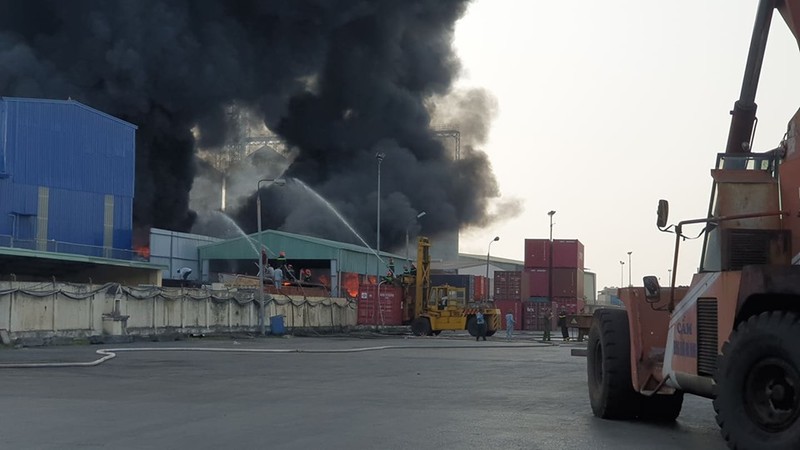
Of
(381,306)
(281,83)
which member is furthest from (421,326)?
(281,83)

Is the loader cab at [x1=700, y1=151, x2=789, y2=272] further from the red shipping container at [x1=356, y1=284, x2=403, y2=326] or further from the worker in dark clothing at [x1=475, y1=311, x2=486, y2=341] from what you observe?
the red shipping container at [x1=356, y1=284, x2=403, y2=326]

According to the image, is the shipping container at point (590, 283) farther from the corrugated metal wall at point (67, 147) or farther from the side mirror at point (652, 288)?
the side mirror at point (652, 288)

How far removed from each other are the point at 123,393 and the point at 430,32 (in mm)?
69025

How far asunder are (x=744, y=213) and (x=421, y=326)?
39828 mm

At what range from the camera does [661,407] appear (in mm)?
11266

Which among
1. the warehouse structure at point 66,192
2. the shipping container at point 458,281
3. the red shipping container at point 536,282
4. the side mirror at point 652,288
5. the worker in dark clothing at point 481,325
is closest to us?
the side mirror at point 652,288

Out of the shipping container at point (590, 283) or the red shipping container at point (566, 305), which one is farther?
the shipping container at point (590, 283)

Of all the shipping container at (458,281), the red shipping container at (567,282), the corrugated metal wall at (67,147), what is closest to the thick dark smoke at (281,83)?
the shipping container at (458,281)

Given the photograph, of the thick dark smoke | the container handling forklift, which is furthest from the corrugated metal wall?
the container handling forklift

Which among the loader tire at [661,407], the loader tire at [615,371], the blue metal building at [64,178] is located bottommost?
the loader tire at [661,407]

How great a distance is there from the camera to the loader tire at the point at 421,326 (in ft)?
158

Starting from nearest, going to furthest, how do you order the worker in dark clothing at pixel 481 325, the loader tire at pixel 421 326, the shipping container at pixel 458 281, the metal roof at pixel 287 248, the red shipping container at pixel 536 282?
1. the worker in dark clothing at pixel 481 325
2. the loader tire at pixel 421 326
3. the red shipping container at pixel 536 282
4. the metal roof at pixel 287 248
5. the shipping container at pixel 458 281

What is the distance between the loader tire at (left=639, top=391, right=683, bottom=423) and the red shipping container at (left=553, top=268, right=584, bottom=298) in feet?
167

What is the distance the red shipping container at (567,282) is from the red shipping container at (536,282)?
0.50 m
